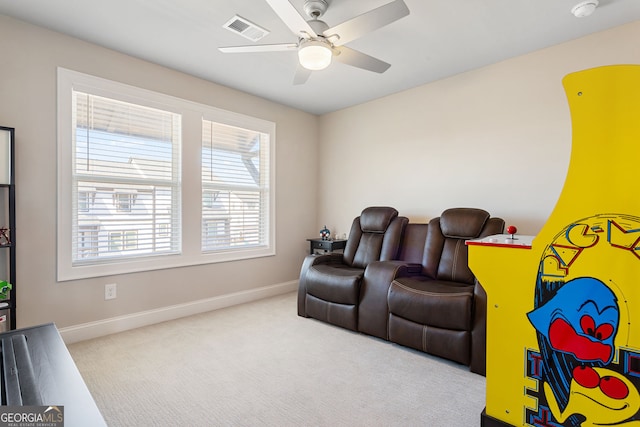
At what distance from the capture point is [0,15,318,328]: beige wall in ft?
8.27

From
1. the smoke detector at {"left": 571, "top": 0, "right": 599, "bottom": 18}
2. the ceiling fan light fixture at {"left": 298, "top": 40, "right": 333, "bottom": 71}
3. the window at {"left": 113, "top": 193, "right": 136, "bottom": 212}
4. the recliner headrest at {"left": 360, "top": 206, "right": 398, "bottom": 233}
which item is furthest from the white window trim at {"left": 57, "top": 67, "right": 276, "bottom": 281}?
the smoke detector at {"left": 571, "top": 0, "right": 599, "bottom": 18}

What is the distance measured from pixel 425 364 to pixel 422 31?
104 inches

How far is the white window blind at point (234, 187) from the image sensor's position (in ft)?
12.3

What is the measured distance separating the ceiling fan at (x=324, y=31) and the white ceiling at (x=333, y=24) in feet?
1.05

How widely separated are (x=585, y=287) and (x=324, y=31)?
1.99 metres

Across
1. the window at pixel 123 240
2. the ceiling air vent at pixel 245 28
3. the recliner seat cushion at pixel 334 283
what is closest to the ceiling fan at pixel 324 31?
the ceiling air vent at pixel 245 28

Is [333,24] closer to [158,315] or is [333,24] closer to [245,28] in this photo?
[245,28]

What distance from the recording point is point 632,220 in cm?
135

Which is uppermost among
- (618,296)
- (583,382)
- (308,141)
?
(308,141)

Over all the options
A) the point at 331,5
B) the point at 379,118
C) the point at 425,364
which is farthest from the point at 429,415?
the point at 379,118

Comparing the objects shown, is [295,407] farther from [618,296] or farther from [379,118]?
[379,118]

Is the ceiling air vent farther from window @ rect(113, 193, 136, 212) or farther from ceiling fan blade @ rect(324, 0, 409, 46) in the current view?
window @ rect(113, 193, 136, 212)

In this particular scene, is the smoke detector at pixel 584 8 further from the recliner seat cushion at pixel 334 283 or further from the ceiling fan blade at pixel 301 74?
the recliner seat cushion at pixel 334 283

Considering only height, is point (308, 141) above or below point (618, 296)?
above
